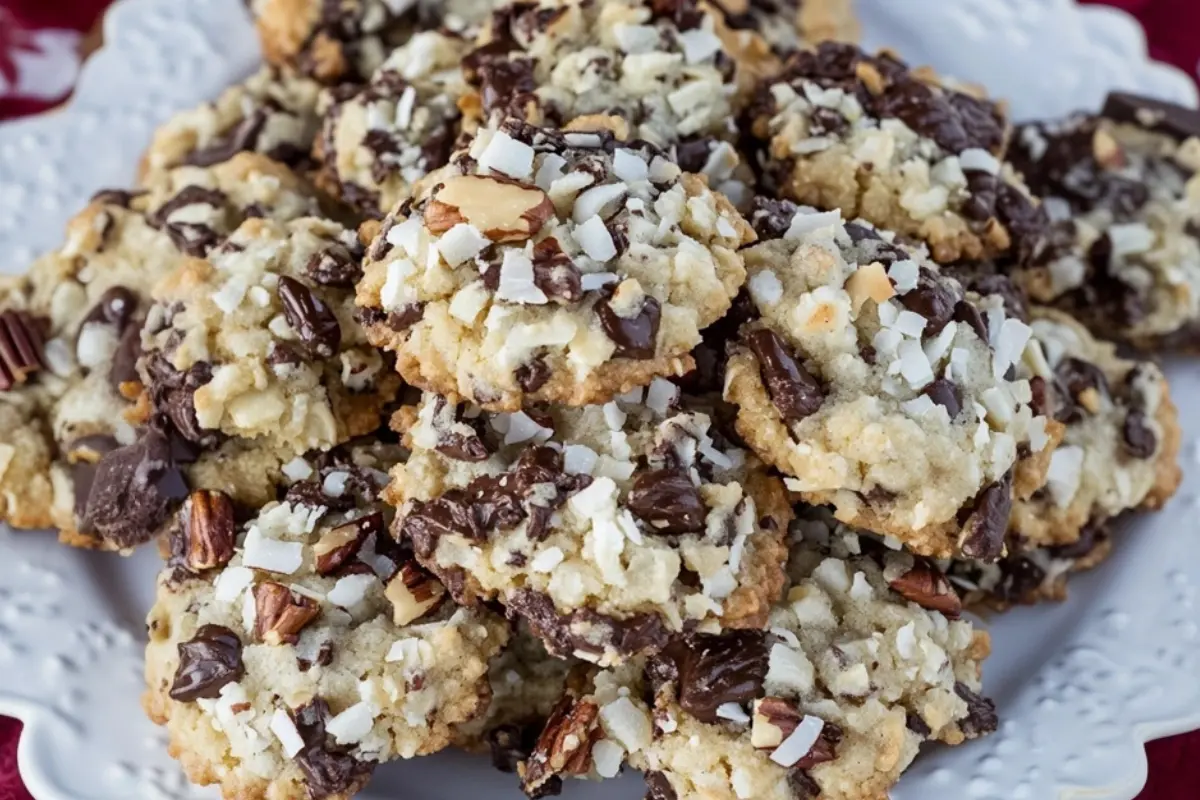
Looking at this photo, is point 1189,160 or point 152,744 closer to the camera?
point 152,744

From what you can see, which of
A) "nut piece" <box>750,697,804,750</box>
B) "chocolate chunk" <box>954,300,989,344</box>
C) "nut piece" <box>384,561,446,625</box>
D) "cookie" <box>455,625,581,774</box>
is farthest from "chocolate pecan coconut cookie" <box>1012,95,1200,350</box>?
"nut piece" <box>384,561,446,625</box>

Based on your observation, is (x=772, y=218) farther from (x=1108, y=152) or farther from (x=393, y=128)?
(x=1108, y=152)

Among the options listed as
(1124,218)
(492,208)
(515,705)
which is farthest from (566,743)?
(1124,218)

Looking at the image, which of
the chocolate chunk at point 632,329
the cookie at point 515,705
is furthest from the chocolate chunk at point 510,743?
the chocolate chunk at point 632,329

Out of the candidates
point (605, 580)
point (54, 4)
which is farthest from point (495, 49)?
point (54, 4)

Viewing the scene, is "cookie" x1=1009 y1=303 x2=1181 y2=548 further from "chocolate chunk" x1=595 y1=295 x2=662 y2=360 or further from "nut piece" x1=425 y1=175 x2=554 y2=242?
"nut piece" x1=425 y1=175 x2=554 y2=242

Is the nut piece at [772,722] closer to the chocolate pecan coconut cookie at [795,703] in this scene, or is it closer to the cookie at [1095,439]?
the chocolate pecan coconut cookie at [795,703]

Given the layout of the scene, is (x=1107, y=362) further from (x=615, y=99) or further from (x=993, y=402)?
(x=615, y=99)

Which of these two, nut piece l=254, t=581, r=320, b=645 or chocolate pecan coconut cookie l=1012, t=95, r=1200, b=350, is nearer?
nut piece l=254, t=581, r=320, b=645
